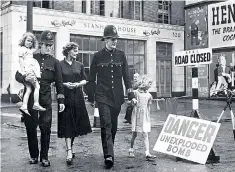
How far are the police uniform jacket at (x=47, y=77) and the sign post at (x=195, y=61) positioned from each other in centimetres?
204

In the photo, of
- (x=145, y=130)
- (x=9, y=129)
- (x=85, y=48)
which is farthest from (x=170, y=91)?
(x=145, y=130)

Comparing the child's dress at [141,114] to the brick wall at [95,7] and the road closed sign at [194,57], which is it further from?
the brick wall at [95,7]

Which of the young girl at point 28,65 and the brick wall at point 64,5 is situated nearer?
the young girl at point 28,65

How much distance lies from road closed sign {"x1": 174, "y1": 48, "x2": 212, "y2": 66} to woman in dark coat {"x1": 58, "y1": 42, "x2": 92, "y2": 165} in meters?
1.66

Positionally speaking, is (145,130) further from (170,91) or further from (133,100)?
(170,91)

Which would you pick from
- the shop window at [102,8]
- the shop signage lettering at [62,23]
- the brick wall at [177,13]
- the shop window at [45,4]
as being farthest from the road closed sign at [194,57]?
the brick wall at [177,13]

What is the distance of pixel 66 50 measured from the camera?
5996 millimetres

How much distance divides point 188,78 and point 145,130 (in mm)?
22190

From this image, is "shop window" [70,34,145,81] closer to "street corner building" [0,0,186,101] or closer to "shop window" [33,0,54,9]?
"street corner building" [0,0,186,101]

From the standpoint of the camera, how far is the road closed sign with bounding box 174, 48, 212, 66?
5.87 meters

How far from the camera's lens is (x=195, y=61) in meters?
6.03

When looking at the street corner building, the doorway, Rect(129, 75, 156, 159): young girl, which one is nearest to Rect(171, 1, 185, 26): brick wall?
the street corner building

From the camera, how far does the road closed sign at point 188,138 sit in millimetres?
5652

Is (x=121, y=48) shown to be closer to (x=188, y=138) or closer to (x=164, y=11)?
(x=164, y=11)
